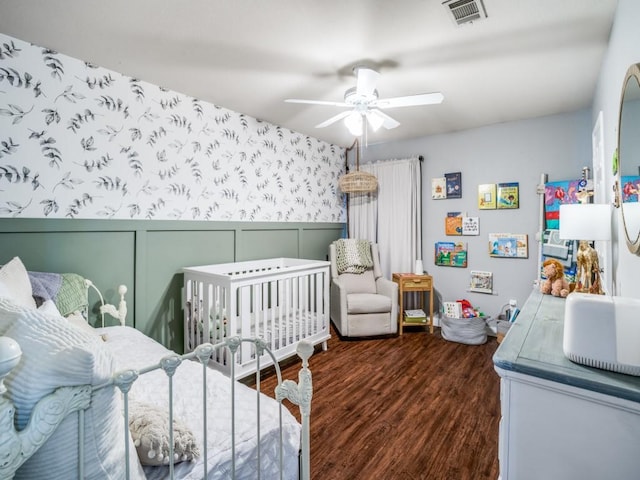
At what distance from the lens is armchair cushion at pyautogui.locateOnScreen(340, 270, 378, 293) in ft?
12.7

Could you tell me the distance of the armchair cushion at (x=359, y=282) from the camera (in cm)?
388

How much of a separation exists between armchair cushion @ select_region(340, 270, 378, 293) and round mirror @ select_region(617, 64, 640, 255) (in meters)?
2.67

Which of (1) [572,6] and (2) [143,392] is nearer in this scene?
(2) [143,392]

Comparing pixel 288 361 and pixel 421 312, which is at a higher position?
pixel 421 312

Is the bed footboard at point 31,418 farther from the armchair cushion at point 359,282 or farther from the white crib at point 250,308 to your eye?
the armchair cushion at point 359,282

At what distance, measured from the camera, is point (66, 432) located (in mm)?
660

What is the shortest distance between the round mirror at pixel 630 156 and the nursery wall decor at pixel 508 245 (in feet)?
6.87

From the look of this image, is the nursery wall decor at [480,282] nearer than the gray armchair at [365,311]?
No

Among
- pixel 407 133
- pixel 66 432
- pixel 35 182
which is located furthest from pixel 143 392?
pixel 407 133

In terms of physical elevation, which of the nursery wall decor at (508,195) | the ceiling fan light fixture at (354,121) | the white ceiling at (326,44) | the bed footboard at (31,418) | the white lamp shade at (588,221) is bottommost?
the bed footboard at (31,418)

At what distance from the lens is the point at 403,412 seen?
2.13m

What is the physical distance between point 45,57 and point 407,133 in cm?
335

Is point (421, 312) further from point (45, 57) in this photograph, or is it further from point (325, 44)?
point (45, 57)

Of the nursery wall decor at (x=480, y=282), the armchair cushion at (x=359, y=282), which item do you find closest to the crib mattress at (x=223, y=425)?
the armchair cushion at (x=359, y=282)
